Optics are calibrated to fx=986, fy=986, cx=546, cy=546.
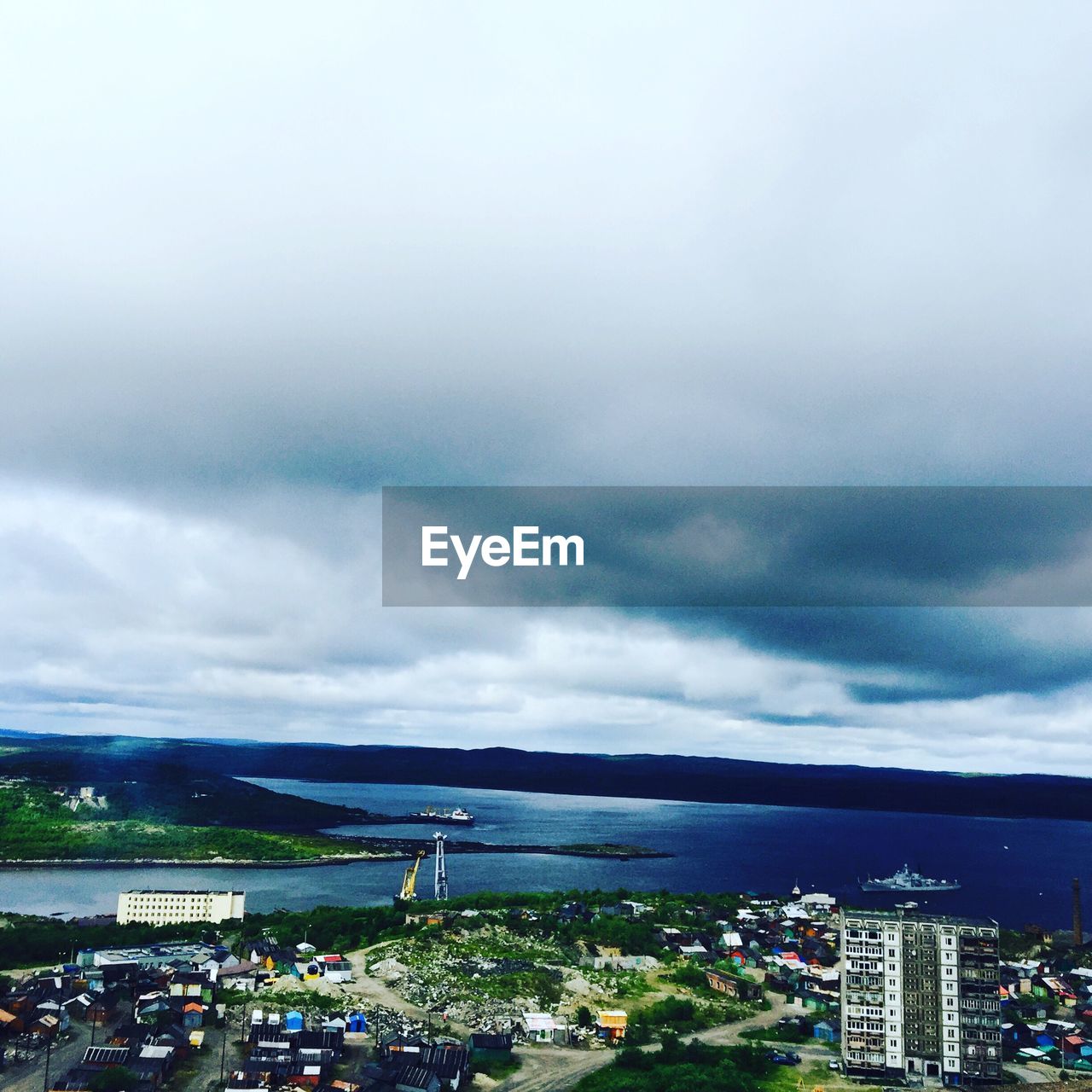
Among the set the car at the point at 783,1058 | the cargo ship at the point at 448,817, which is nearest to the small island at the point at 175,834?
the cargo ship at the point at 448,817

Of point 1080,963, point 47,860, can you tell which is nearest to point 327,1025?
point 1080,963

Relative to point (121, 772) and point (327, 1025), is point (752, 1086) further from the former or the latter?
point (121, 772)

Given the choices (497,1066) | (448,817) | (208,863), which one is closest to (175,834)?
(208,863)

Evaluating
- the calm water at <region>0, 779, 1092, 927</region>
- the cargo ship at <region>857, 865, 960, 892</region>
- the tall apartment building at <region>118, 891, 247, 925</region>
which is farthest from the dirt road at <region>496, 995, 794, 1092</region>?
the cargo ship at <region>857, 865, 960, 892</region>

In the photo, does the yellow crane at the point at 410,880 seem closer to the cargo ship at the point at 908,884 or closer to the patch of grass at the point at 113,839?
the patch of grass at the point at 113,839

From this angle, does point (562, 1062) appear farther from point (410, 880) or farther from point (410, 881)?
point (410, 880)

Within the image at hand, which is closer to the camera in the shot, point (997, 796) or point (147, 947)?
point (147, 947)
